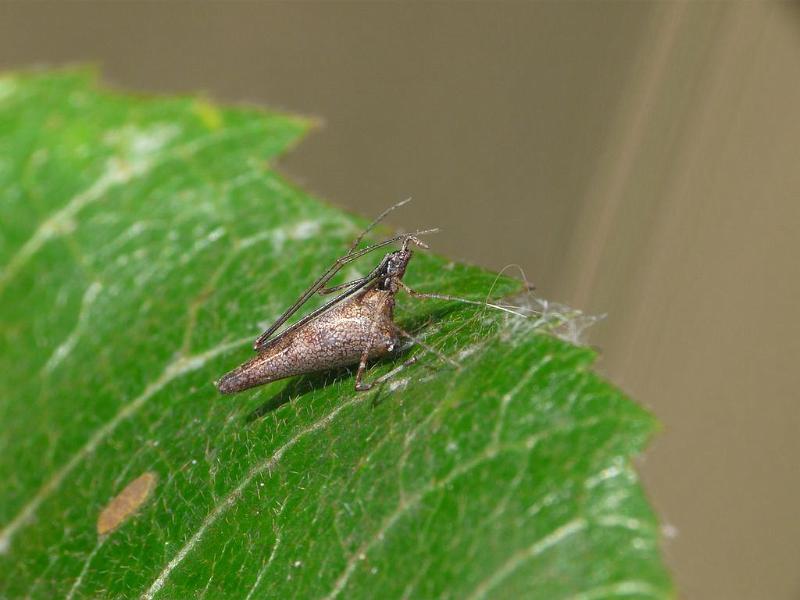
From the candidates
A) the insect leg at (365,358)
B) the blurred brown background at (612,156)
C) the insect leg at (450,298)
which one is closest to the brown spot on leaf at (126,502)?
the insect leg at (365,358)

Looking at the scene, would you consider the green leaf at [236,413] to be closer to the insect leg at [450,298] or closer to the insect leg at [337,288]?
the insect leg at [450,298]

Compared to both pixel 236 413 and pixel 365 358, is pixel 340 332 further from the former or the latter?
pixel 236 413

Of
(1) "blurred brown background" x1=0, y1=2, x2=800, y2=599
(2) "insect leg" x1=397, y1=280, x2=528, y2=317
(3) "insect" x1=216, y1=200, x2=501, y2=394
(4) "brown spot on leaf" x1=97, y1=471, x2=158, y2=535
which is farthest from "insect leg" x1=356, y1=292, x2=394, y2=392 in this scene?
(1) "blurred brown background" x1=0, y1=2, x2=800, y2=599

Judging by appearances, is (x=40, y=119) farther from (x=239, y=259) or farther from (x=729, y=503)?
(x=729, y=503)

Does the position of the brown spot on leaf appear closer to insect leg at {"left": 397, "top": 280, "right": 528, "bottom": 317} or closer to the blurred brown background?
insect leg at {"left": 397, "top": 280, "right": 528, "bottom": 317}

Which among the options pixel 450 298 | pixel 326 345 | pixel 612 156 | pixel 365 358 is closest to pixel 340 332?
pixel 326 345
